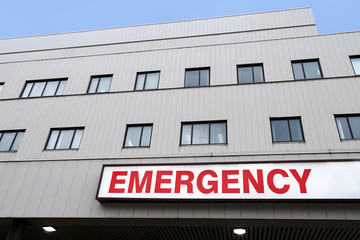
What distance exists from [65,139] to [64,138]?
10cm

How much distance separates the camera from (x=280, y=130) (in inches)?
535

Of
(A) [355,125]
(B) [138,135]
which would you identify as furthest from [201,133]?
(A) [355,125]

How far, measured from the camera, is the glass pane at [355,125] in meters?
12.8

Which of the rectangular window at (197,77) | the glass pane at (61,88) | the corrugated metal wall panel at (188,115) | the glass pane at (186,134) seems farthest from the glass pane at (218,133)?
the glass pane at (61,88)

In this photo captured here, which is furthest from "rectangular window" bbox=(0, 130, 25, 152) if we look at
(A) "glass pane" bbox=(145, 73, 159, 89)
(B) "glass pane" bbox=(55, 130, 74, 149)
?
(A) "glass pane" bbox=(145, 73, 159, 89)

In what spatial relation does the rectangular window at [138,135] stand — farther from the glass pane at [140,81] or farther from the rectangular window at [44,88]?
the rectangular window at [44,88]

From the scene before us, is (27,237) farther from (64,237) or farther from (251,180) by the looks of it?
(251,180)

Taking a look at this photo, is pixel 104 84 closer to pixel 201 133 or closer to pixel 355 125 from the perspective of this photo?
pixel 201 133

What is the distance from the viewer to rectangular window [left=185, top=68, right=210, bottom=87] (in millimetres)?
16484

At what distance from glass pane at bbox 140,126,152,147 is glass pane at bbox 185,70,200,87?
374cm

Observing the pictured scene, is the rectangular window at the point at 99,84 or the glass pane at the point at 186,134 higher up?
the rectangular window at the point at 99,84

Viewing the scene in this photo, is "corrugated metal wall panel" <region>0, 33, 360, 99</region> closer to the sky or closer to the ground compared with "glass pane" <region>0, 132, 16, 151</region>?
closer to the sky

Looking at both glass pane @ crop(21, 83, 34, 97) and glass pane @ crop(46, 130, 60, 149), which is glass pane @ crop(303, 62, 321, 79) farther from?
glass pane @ crop(21, 83, 34, 97)

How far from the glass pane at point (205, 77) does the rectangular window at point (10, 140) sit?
1101 cm
